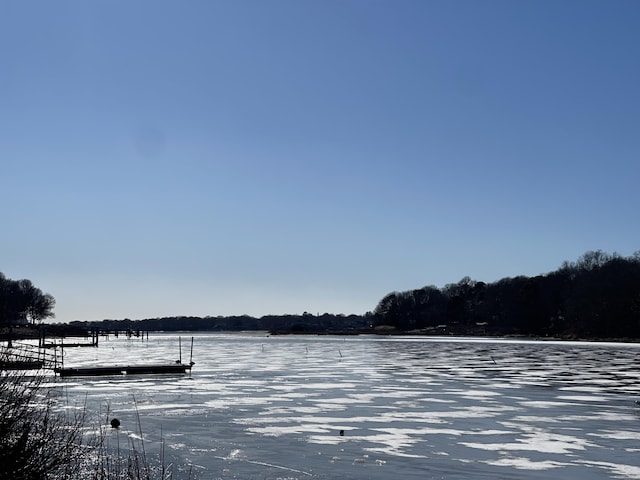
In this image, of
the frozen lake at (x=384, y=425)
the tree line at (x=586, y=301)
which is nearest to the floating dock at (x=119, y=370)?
the frozen lake at (x=384, y=425)

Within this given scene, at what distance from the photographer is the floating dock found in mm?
58219

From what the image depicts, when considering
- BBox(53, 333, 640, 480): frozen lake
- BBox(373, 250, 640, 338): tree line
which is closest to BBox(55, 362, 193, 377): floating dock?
BBox(53, 333, 640, 480): frozen lake

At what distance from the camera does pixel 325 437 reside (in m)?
26.0

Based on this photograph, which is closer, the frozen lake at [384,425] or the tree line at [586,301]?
the frozen lake at [384,425]

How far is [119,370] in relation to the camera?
2410 inches

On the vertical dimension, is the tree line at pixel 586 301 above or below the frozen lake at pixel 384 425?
above

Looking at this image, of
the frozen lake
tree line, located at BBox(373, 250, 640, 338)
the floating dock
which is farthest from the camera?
tree line, located at BBox(373, 250, 640, 338)

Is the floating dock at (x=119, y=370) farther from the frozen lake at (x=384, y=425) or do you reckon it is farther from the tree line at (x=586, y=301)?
the tree line at (x=586, y=301)

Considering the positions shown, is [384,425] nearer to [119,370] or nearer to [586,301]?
[119,370]

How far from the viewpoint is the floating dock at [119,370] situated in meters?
58.2

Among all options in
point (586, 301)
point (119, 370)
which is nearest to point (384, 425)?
point (119, 370)

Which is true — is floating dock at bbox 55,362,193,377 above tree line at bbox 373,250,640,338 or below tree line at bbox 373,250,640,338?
below

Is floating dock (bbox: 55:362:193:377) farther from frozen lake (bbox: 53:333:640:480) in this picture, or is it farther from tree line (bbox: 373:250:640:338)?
tree line (bbox: 373:250:640:338)

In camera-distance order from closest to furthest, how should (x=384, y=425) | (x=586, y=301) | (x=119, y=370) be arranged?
(x=384, y=425)
(x=119, y=370)
(x=586, y=301)
